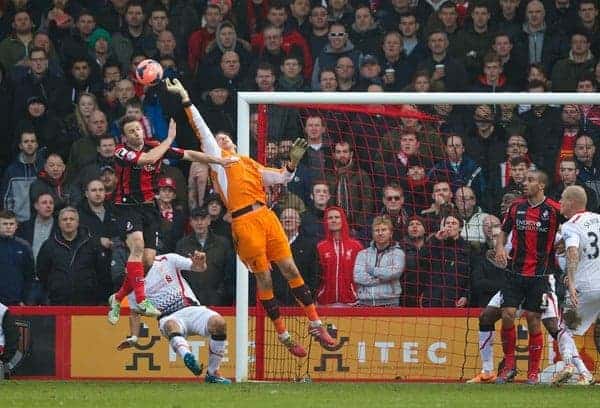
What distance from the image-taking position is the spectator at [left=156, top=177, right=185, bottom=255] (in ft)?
57.5

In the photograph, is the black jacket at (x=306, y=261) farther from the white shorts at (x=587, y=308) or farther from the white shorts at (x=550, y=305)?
the white shorts at (x=587, y=308)

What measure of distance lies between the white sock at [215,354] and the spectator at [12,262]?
302cm

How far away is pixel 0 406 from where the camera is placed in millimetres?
12602

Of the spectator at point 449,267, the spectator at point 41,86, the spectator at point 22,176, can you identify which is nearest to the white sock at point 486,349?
the spectator at point 449,267

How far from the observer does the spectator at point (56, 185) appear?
17.7 metres

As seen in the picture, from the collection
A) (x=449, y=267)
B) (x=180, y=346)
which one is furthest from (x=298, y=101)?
(x=180, y=346)

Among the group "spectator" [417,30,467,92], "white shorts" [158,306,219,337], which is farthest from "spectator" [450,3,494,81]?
"white shorts" [158,306,219,337]

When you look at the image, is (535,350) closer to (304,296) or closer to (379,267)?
(379,267)

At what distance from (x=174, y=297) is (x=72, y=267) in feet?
7.11

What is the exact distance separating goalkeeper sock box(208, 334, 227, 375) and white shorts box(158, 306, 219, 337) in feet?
0.38

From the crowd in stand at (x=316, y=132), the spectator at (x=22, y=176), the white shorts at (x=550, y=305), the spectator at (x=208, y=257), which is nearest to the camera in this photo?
the white shorts at (x=550, y=305)

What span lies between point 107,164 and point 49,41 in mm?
2219

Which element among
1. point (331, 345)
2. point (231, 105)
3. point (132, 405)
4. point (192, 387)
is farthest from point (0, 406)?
point (231, 105)

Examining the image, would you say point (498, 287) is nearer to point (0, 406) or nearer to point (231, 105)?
point (231, 105)
